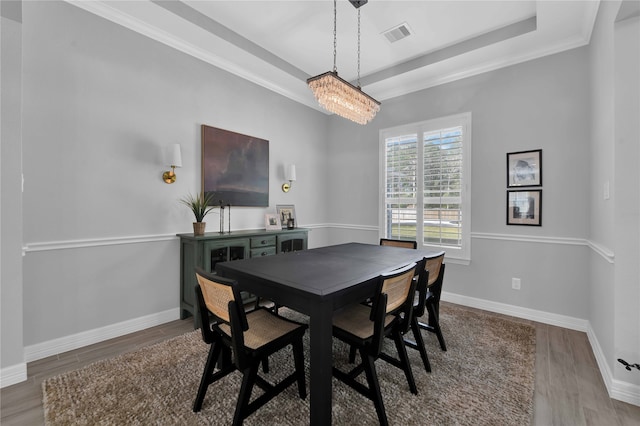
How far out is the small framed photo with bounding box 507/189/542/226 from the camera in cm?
302

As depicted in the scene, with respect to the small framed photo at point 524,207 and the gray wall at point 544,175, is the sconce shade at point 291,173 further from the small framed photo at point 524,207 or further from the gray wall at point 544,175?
the small framed photo at point 524,207

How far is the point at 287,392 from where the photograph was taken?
1779 millimetres

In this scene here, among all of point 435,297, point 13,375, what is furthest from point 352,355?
point 13,375

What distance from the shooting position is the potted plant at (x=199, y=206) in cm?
291

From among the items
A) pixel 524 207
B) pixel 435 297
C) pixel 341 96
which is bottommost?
pixel 435 297

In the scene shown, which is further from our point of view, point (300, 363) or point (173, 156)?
point (173, 156)

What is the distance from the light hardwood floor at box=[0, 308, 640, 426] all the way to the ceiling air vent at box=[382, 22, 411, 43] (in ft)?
10.8

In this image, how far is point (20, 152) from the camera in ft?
6.36

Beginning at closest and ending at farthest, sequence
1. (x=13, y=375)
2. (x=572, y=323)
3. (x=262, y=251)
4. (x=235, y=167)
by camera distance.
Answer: (x=13, y=375)
(x=572, y=323)
(x=262, y=251)
(x=235, y=167)

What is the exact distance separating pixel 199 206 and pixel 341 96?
1.86m

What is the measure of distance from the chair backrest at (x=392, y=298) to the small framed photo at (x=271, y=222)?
2.35 metres

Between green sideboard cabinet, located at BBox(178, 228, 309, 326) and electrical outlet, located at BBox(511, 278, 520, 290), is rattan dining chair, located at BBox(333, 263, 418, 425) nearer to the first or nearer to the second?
green sideboard cabinet, located at BBox(178, 228, 309, 326)

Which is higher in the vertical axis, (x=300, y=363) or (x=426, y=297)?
(x=426, y=297)

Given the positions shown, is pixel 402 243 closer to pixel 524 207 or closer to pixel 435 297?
pixel 435 297
